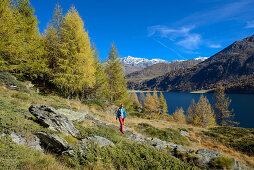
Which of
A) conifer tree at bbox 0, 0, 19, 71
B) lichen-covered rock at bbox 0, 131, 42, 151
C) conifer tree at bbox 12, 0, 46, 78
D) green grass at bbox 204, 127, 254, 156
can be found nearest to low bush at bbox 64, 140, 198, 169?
lichen-covered rock at bbox 0, 131, 42, 151

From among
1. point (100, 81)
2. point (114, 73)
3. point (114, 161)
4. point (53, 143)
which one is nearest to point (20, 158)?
point (53, 143)

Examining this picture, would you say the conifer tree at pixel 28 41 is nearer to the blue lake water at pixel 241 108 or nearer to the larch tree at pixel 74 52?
the larch tree at pixel 74 52

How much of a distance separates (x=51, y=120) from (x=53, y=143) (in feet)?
5.66

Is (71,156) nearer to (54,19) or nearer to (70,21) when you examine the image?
(70,21)

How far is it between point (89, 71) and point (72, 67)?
7.09 feet

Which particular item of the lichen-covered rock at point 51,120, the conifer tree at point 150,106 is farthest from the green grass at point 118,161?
the conifer tree at point 150,106

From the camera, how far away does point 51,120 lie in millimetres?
6402

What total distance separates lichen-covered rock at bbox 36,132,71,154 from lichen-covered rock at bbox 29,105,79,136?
1.11 metres

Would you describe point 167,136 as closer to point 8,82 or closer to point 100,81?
point 100,81

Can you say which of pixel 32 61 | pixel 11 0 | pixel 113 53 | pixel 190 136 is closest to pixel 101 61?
pixel 113 53

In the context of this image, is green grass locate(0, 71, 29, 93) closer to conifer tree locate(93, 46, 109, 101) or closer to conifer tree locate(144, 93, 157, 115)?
conifer tree locate(93, 46, 109, 101)

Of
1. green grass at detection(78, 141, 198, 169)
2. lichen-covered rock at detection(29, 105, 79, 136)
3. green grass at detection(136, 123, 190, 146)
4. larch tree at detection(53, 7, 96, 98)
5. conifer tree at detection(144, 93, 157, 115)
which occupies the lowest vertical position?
conifer tree at detection(144, 93, 157, 115)

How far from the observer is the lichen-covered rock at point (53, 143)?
494 centimetres

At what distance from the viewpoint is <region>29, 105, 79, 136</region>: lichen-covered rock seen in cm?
627
